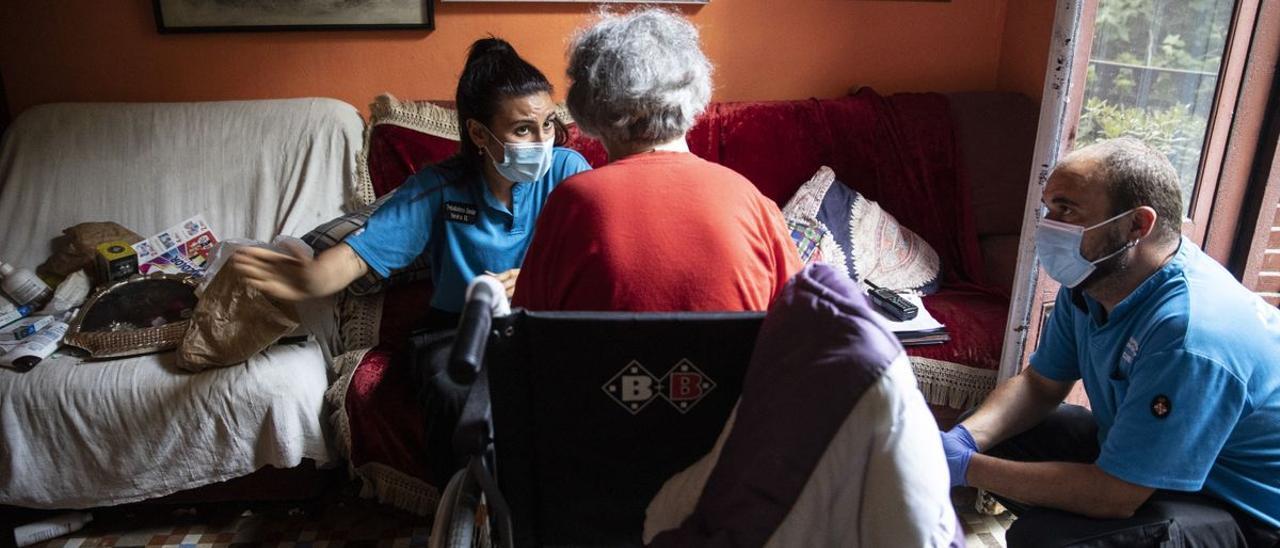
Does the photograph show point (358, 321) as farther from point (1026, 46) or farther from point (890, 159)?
point (1026, 46)

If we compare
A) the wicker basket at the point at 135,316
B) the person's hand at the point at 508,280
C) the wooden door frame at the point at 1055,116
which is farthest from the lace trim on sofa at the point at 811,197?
the wicker basket at the point at 135,316

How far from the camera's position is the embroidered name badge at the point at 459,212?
1839 mm

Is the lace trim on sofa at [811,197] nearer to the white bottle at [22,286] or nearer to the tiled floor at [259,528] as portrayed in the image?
the tiled floor at [259,528]

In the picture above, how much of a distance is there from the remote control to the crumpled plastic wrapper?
1464mm

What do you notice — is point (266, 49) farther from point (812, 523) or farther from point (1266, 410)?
point (1266, 410)

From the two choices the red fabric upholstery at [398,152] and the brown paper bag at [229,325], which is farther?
the red fabric upholstery at [398,152]

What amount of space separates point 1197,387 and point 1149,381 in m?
0.06

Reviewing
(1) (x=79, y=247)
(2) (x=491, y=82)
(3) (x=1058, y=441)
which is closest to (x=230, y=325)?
(1) (x=79, y=247)

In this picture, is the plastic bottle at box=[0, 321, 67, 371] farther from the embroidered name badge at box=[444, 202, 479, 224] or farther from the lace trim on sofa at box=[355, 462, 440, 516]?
the embroidered name badge at box=[444, 202, 479, 224]

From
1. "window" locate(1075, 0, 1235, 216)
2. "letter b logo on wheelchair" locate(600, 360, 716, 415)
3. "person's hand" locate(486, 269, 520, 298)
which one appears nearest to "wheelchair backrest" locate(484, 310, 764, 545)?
"letter b logo on wheelchair" locate(600, 360, 716, 415)

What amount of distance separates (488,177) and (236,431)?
816 millimetres

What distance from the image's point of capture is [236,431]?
184cm

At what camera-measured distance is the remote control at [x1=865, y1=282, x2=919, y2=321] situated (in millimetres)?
2084

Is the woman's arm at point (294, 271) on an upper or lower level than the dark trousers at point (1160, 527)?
upper
